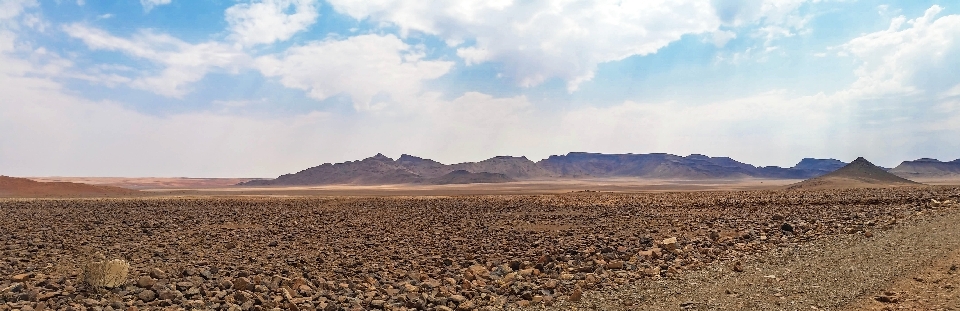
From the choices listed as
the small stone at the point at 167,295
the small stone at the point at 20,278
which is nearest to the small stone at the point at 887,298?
the small stone at the point at 167,295

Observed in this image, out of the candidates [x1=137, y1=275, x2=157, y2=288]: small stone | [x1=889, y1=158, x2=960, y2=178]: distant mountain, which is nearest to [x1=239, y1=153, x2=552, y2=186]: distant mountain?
[x1=889, y1=158, x2=960, y2=178]: distant mountain

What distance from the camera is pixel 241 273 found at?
11938 mm

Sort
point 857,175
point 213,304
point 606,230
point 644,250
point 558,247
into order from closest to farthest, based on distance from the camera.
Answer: point 213,304, point 644,250, point 558,247, point 606,230, point 857,175

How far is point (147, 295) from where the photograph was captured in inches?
386

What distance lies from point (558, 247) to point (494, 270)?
3.11 m

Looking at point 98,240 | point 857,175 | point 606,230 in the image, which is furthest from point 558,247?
point 857,175

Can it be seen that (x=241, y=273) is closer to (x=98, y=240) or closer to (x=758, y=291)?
(x=98, y=240)

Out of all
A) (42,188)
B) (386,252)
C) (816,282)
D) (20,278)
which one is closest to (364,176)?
(42,188)

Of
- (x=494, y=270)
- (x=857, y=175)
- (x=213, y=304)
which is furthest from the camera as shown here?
(x=857, y=175)

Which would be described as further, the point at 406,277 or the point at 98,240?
the point at 98,240

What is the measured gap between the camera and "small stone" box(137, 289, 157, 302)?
31.9ft

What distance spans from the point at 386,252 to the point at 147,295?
20.6 feet

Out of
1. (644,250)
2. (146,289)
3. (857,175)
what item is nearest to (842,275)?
(644,250)

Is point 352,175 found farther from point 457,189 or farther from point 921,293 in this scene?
point 921,293
